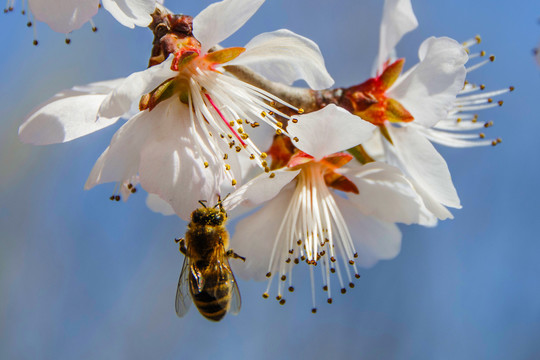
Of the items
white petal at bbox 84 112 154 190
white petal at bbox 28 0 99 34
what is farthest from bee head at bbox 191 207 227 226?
white petal at bbox 28 0 99 34

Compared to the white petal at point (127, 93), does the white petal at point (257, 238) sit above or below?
below

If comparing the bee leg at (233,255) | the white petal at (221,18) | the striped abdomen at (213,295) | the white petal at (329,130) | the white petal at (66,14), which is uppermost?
the white petal at (66,14)

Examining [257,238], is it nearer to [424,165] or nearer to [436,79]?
[424,165]

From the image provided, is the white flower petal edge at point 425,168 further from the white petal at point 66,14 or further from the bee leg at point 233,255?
the white petal at point 66,14

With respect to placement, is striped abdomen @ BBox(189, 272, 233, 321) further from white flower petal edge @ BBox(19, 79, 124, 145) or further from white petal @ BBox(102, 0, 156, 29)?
white petal @ BBox(102, 0, 156, 29)

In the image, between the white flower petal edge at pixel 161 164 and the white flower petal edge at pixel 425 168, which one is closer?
the white flower petal edge at pixel 161 164

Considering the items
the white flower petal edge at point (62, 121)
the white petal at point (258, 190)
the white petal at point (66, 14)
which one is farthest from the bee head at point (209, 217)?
the white petal at point (66, 14)

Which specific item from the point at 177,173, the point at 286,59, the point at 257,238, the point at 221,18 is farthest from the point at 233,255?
the point at 221,18
